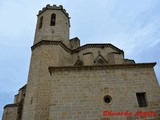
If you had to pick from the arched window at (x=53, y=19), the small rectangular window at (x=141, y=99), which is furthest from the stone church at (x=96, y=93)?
the arched window at (x=53, y=19)

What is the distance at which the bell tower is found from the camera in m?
15.2

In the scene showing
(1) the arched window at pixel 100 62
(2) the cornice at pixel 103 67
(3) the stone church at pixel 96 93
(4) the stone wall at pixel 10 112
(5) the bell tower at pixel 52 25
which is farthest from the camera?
(1) the arched window at pixel 100 62

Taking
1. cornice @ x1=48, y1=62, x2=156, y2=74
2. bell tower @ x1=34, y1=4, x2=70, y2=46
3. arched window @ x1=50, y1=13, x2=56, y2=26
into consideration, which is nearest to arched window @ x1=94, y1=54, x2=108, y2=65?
bell tower @ x1=34, y1=4, x2=70, y2=46

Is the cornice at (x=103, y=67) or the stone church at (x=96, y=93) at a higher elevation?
the cornice at (x=103, y=67)

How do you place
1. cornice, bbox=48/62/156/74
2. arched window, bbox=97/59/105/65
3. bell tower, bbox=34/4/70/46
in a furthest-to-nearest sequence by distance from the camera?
arched window, bbox=97/59/105/65 < bell tower, bbox=34/4/70/46 < cornice, bbox=48/62/156/74

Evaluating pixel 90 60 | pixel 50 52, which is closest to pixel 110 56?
pixel 90 60

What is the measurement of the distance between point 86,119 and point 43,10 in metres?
13.9

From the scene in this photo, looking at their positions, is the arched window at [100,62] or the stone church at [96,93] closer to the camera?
the stone church at [96,93]

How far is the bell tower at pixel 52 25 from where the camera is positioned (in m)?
15.2

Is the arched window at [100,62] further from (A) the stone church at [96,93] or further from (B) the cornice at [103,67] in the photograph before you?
(B) the cornice at [103,67]

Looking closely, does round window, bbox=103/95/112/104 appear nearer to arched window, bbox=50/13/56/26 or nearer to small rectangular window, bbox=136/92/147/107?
small rectangular window, bbox=136/92/147/107

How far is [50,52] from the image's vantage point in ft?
44.8

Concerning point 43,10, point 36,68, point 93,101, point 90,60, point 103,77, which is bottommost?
point 93,101

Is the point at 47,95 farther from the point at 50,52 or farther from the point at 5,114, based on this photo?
the point at 5,114
